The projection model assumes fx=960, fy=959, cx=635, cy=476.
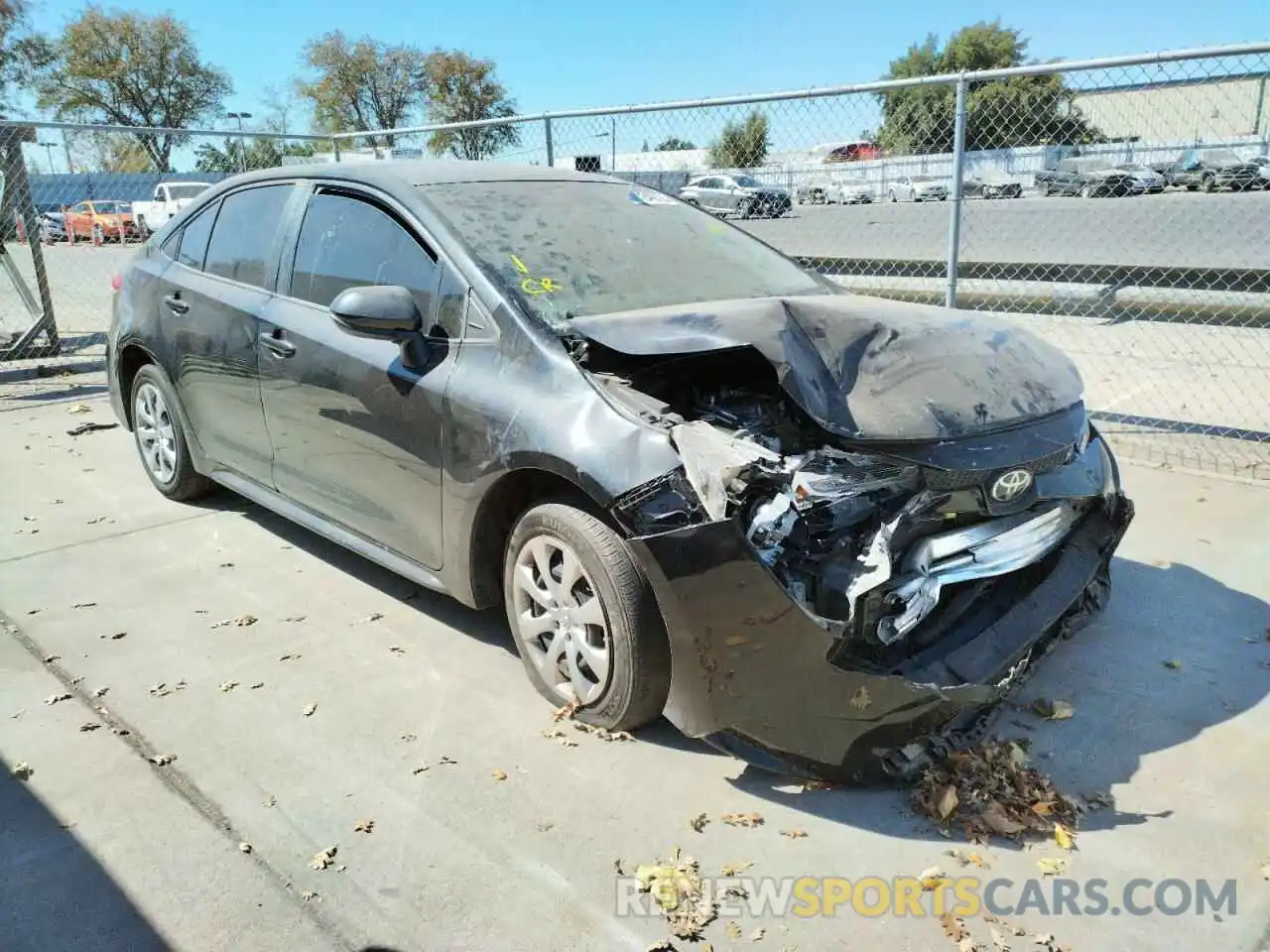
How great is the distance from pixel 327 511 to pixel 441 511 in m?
0.89

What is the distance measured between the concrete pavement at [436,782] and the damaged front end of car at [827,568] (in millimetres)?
295

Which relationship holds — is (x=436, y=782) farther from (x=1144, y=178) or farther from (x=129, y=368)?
(x=1144, y=178)

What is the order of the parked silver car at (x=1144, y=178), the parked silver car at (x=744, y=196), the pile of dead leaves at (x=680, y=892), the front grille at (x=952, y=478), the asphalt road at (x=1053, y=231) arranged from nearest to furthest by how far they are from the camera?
the pile of dead leaves at (x=680, y=892), the front grille at (x=952, y=478), the parked silver car at (x=1144, y=178), the asphalt road at (x=1053, y=231), the parked silver car at (x=744, y=196)

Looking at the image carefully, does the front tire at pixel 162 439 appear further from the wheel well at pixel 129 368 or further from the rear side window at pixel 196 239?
the rear side window at pixel 196 239

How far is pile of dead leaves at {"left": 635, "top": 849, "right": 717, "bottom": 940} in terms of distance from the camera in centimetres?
231

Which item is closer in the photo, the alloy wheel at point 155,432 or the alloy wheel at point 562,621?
the alloy wheel at point 562,621

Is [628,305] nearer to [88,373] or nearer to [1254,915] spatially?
[1254,915]

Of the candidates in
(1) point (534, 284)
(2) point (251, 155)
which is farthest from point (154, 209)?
(1) point (534, 284)

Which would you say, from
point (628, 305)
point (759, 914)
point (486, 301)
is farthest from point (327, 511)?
point (759, 914)

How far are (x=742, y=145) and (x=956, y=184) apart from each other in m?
3.23

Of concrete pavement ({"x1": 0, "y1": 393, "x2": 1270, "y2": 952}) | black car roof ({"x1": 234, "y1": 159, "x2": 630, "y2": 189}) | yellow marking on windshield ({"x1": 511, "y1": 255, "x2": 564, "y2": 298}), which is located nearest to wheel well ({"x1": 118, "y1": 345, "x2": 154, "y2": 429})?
concrete pavement ({"x1": 0, "y1": 393, "x2": 1270, "y2": 952})

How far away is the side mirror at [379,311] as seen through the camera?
321 centimetres

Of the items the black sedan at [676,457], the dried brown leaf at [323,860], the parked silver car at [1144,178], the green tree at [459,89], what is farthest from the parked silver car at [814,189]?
the green tree at [459,89]

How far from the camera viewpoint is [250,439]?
433 cm
